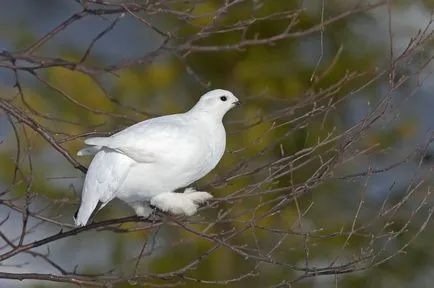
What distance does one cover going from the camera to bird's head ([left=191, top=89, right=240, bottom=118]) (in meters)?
2.15

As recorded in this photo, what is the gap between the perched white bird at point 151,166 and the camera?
1.94 meters

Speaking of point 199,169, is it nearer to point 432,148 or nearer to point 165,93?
point 165,93

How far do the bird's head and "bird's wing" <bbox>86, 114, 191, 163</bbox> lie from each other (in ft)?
0.59

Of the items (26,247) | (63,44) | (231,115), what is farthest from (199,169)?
(63,44)

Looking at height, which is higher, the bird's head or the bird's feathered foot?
the bird's head

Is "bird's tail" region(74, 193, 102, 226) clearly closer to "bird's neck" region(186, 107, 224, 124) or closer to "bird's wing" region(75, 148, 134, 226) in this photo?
"bird's wing" region(75, 148, 134, 226)

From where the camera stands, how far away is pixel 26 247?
194 cm

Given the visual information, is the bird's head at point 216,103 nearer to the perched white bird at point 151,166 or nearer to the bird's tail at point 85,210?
the perched white bird at point 151,166

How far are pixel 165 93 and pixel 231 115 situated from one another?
31 centimetres

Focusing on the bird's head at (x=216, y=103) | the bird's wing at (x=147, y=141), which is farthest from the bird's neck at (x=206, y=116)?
the bird's wing at (x=147, y=141)

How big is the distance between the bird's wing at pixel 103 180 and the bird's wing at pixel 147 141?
29mm

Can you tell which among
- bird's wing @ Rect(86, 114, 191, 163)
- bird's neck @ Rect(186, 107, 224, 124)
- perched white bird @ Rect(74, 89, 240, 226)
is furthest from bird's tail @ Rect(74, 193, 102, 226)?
bird's neck @ Rect(186, 107, 224, 124)

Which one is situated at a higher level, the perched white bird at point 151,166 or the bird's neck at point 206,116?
the bird's neck at point 206,116

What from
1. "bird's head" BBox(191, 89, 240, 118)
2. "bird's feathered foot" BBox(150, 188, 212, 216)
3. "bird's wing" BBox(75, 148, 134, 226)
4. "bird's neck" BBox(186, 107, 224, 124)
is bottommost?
"bird's feathered foot" BBox(150, 188, 212, 216)
